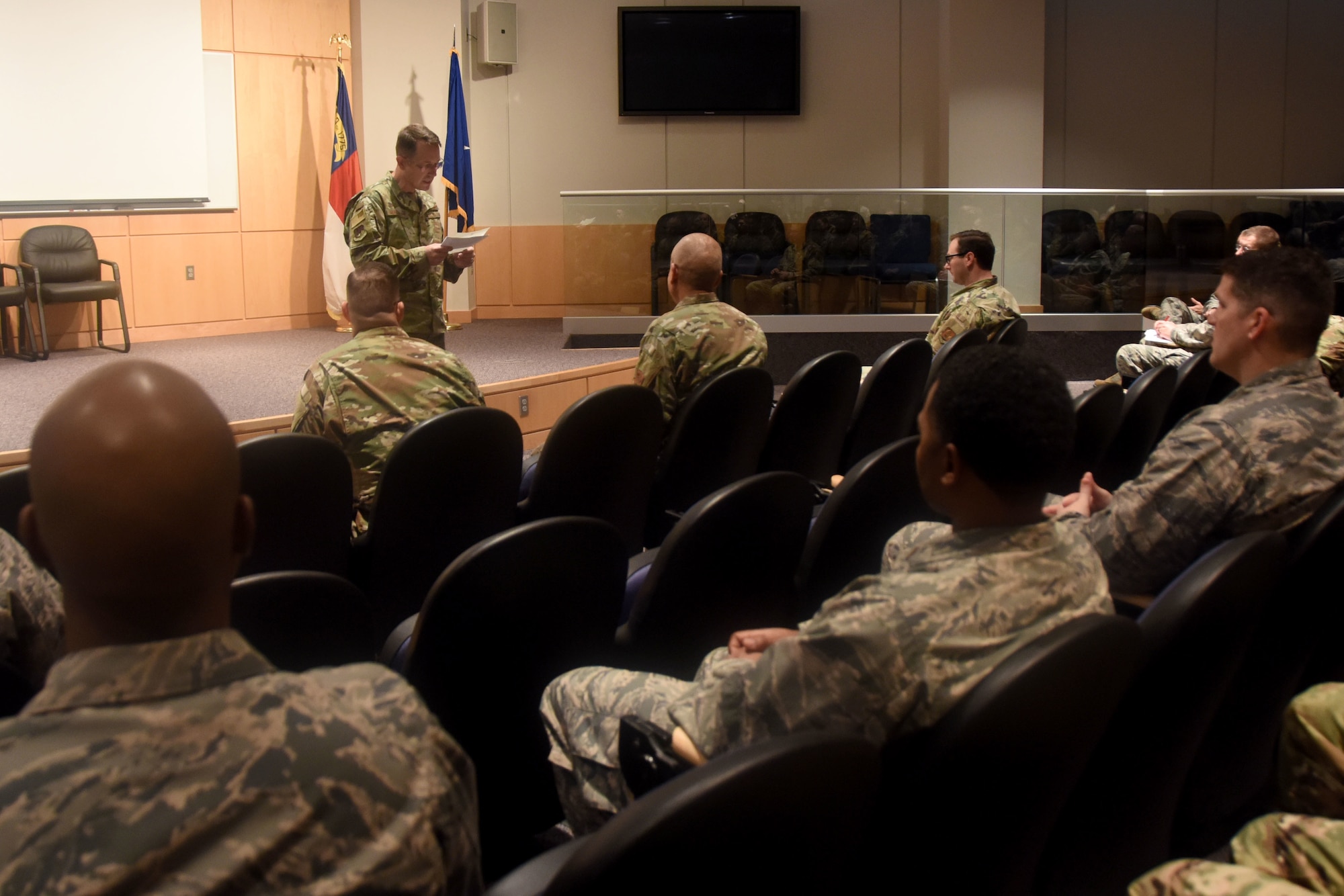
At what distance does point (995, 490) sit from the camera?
62.6 inches

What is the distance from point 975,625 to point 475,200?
9714mm

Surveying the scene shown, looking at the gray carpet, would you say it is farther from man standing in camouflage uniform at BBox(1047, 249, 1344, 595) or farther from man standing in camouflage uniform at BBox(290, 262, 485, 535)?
man standing in camouflage uniform at BBox(1047, 249, 1344, 595)

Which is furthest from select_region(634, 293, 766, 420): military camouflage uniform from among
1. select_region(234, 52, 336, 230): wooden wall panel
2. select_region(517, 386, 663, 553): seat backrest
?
select_region(234, 52, 336, 230): wooden wall panel

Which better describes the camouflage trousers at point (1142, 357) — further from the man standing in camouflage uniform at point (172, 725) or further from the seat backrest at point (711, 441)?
the man standing in camouflage uniform at point (172, 725)

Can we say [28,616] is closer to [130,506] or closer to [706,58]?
[130,506]

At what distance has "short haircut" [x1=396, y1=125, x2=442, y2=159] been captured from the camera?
16.9ft

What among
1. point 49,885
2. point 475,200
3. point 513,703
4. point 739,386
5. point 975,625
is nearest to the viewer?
point 49,885

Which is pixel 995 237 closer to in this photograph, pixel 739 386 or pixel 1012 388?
pixel 739 386

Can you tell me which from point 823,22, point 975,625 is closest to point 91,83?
point 823,22

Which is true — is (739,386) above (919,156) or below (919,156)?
below

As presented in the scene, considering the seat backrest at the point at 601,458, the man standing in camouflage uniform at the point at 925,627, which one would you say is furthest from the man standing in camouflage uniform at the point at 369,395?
→ the man standing in camouflage uniform at the point at 925,627

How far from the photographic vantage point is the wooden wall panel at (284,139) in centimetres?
903

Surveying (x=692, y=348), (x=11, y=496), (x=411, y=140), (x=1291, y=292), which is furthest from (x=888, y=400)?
(x=11, y=496)

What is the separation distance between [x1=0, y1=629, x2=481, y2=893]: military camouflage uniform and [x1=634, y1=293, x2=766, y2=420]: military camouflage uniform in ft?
9.68
